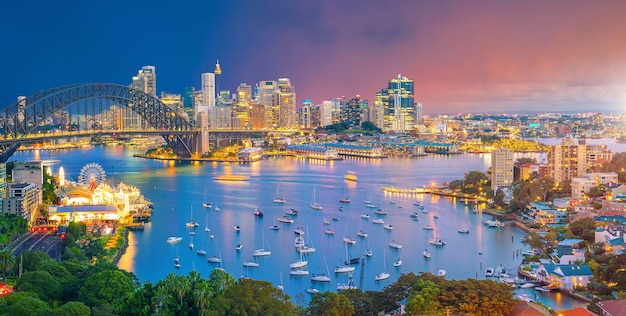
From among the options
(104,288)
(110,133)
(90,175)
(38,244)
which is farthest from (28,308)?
(110,133)

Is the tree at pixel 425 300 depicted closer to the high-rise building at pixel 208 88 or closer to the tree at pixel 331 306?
the tree at pixel 331 306

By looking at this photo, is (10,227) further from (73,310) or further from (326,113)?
(326,113)

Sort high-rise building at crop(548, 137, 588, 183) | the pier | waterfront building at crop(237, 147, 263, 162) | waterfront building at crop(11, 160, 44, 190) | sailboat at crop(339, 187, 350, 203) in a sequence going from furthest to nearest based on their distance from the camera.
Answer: waterfront building at crop(237, 147, 263, 162), high-rise building at crop(548, 137, 588, 183), the pier, sailboat at crop(339, 187, 350, 203), waterfront building at crop(11, 160, 44, 190)

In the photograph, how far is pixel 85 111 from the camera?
22.8 m

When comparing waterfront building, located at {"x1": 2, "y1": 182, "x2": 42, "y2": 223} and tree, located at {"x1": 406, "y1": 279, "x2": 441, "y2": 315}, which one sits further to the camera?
waterfront building, located at {"x1": 2, "y1": 182, "x2": 42, "y2": 223}

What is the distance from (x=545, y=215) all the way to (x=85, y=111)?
51.2ft

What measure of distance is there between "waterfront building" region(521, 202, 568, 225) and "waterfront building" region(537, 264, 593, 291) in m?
3.66

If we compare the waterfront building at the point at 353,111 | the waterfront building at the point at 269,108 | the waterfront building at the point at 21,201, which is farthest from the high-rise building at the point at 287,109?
the waterfront building at the point at 21,201

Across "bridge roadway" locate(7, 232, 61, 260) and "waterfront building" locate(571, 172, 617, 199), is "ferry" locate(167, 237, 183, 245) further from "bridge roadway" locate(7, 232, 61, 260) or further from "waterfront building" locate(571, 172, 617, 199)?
"waterfront building" locate(571, 172, 617, 199)

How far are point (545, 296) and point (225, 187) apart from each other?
10.5 m

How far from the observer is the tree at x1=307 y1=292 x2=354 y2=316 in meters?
5.47

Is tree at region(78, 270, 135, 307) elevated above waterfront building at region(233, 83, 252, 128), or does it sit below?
below

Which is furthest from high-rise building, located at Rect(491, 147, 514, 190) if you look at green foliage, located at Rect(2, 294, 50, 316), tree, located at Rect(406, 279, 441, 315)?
green foliage, located at Rect(2, 294, 50, 316)

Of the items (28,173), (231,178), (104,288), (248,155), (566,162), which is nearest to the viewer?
(104,288)
